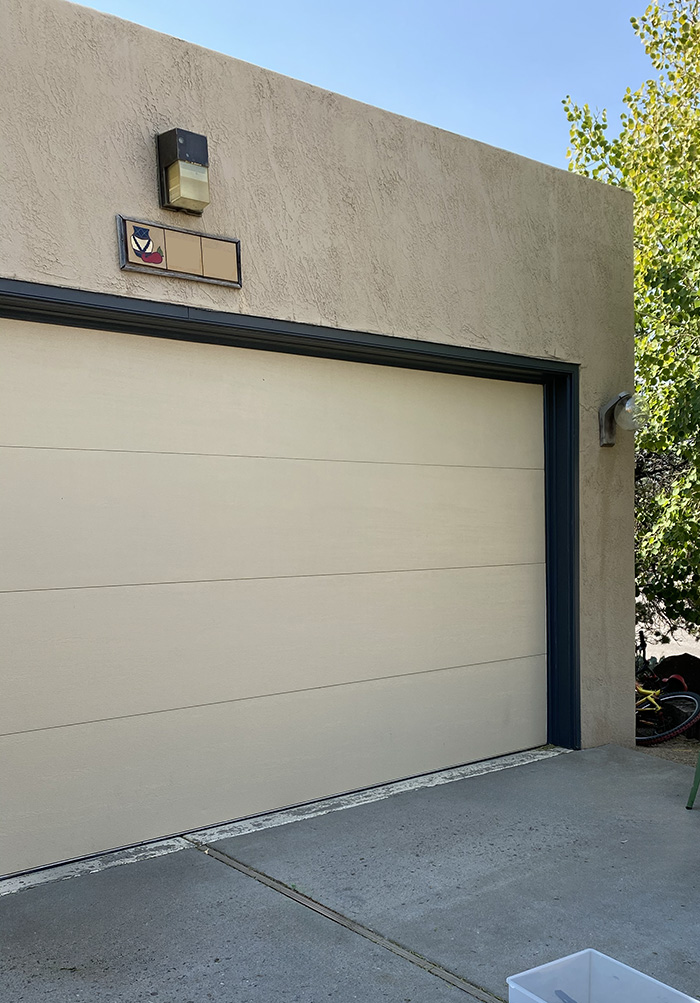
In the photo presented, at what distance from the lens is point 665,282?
585 centimetres

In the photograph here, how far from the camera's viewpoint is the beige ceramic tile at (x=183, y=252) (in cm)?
368

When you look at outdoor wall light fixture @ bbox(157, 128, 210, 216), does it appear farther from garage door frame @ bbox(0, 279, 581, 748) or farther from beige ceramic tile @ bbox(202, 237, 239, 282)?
garage door frame @ bbox(0, 279, 581, 748)

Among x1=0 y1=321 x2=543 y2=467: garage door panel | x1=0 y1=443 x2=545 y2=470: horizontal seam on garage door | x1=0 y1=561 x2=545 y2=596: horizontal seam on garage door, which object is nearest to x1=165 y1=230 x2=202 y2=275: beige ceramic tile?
x1=0 y1=321 x2=543 y2=467: garage door panel

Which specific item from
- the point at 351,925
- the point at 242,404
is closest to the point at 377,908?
the point at 351,925

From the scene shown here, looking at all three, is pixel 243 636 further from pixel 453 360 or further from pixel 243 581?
pixel 453 360

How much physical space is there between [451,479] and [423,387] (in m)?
0.52

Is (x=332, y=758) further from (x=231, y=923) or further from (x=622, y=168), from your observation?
(x=622, y=168)

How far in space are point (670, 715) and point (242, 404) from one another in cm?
428

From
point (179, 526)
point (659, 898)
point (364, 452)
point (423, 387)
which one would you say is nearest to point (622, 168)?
point (423, 387)

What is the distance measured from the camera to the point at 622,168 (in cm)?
823

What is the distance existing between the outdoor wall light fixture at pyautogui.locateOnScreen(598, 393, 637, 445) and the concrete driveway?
7.01 feet

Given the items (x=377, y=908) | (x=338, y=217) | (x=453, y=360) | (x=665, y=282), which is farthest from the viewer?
(x=665, y=282)

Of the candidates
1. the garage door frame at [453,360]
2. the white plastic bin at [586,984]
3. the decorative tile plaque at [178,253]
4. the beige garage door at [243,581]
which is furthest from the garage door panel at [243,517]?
the white plastic bin at [586,984]

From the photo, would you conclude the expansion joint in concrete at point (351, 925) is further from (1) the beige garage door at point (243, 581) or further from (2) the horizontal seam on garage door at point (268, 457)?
(2) the horizontal seam on garage door at point (268, 457)
